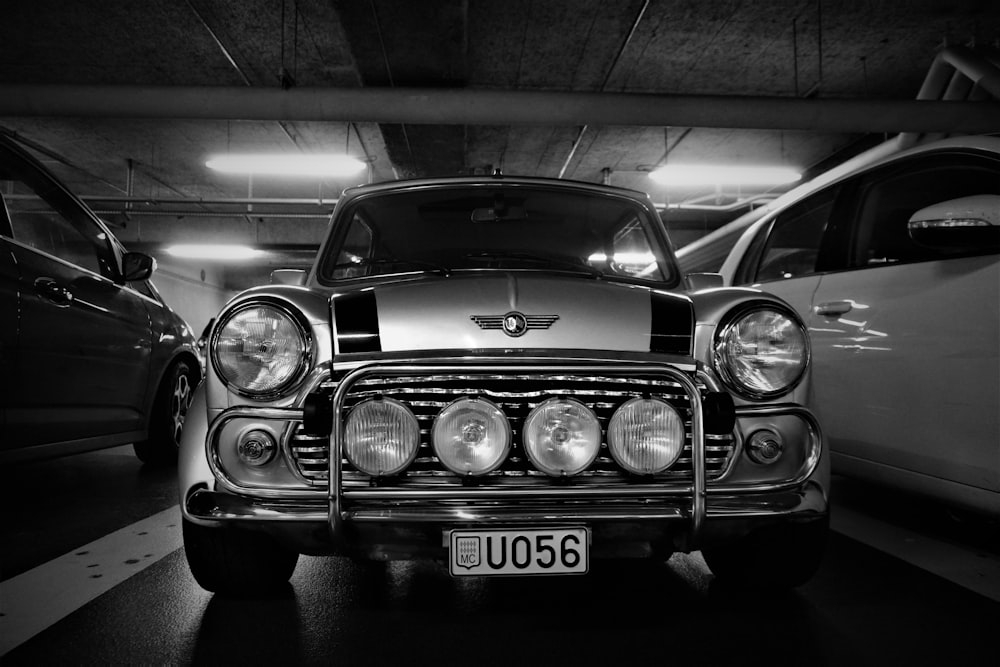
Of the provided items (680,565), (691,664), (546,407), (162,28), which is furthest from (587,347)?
(162,28)

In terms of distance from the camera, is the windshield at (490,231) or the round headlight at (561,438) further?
the windshield at (490,231)

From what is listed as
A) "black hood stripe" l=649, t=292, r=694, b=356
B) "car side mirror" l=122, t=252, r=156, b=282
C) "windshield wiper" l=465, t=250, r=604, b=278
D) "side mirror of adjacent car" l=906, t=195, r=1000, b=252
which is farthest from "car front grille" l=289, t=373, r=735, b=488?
"car side mirror" l=122, t=252, r=156, b=282

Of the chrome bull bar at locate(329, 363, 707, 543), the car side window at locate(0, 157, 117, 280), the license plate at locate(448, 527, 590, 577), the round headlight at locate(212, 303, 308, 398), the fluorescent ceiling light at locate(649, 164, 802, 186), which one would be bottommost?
the license plate at locate(448, 527, 590, 577)

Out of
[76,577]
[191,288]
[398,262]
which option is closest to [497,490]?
[398,262]

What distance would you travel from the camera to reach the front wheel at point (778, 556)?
6.07ft

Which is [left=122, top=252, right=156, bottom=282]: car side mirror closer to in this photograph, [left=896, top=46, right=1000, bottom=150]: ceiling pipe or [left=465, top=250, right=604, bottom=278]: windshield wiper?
[left=465, top=250, right=604, bottom=278]: windshield wiper

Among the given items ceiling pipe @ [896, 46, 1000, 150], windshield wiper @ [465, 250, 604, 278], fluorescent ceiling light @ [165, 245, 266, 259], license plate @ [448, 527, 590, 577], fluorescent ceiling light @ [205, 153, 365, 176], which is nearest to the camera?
license plate @ [448, 527, 590, 577]

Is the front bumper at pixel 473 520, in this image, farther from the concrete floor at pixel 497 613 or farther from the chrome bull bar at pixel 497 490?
the concrete floor at pixel 497 613

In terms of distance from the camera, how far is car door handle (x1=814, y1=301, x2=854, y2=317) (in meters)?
2.81

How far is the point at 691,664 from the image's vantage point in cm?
158

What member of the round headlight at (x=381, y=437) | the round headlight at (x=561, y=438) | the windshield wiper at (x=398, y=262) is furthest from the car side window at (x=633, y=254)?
the round headlight at (x=381, y=437)

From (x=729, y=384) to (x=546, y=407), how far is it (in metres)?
0.51

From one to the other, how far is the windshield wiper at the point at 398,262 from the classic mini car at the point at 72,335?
1387mm

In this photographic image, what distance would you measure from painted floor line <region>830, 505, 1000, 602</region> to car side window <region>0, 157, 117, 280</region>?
380 cm
